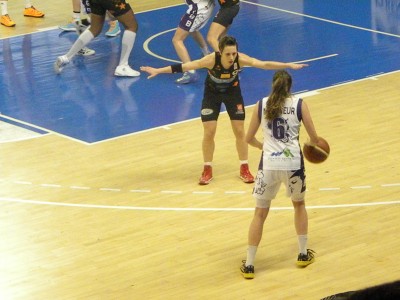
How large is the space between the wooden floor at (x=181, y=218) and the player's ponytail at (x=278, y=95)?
1.51 meters

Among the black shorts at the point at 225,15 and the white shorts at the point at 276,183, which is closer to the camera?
the white shorts at the point at 276,183

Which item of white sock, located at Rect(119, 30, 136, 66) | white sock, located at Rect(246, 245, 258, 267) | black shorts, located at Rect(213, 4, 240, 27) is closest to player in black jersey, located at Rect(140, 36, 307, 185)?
white sock, located at Rect(246, 245, 258, 267)

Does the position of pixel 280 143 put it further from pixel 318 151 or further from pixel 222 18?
pixel 222 18

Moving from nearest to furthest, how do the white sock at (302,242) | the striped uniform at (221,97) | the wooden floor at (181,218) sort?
the wooden floor at (181,218), the white sock at (302,242), the striped uniform at (221,97)

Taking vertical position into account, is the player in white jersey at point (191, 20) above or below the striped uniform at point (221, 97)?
below

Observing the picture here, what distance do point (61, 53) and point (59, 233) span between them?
311 inches

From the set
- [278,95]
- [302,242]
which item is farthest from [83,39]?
[302,242]

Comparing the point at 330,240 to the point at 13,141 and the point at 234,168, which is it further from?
the point at 13,141

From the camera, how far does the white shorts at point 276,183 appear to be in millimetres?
7543

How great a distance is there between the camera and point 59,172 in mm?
10844

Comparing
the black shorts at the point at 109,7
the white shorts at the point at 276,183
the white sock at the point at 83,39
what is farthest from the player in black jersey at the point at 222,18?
the white shorts at the point at 276,183

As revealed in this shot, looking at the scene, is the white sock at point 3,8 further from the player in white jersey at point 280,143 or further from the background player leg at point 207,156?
the player in white jersey at point 280,143

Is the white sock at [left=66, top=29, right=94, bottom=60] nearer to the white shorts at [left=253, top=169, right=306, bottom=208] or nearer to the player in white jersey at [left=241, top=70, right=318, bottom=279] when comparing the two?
the player in white jersey at [left=241, top=70, right=318, bottom=279]

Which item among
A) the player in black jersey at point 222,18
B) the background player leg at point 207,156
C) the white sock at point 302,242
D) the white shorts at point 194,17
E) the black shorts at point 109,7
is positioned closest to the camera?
the white sock at point 302,242
